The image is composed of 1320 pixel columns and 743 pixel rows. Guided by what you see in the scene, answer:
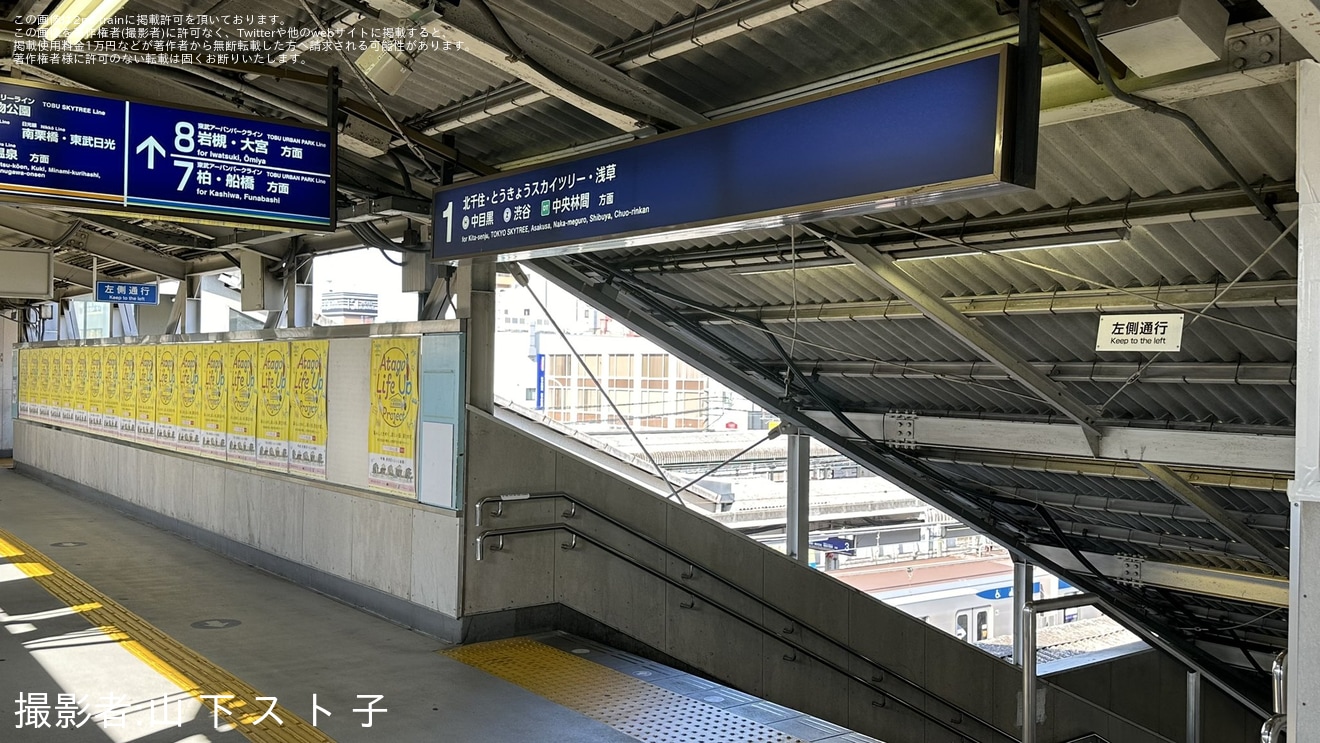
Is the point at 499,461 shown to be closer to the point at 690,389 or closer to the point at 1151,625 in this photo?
the point at 1151,625

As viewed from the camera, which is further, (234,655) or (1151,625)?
(1151,625)

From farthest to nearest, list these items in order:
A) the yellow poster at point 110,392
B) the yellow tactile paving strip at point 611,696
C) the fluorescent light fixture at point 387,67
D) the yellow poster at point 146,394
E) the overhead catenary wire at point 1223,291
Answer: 1. the yellow poster at point 110,392
2. the yellow poster at point 146,394
3. the yellow tactile paving strip at point 611,696
4. the overhead catenary wire at point 1223,291
5. the fluorescent light fixture at point 387,67

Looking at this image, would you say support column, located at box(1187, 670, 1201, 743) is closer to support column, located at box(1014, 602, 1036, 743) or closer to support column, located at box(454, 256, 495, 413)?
support column, located at box(1014, 602, 1036, 743)

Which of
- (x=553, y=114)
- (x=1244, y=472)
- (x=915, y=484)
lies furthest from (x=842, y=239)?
(x=915, y=484)

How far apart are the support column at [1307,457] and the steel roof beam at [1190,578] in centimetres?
598

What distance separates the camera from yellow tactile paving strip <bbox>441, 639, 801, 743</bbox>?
5.10m

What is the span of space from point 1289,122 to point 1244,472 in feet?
12.0

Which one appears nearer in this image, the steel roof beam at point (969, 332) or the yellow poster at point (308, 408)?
the steel roof beam at point (969, 332)

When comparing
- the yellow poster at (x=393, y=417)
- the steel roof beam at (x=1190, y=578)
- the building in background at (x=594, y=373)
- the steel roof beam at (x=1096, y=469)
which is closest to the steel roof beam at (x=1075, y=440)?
the steel roof beam at (x=1096, y=469)

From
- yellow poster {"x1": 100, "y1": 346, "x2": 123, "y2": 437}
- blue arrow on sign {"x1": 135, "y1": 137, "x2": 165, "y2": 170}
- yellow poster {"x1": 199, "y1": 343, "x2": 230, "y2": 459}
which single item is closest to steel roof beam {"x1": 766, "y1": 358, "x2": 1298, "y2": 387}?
blue arrow on sign {"x1": 135, "y1": 137, "x2": 165, "y2": 170}

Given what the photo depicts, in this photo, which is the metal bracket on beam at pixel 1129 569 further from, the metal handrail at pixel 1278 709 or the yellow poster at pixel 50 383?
the yellow poster at pixel 50 383

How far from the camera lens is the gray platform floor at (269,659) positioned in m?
4.98

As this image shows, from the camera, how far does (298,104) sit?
20.5ft

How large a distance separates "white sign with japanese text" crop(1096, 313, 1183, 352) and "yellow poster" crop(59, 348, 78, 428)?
13644 millimetres
